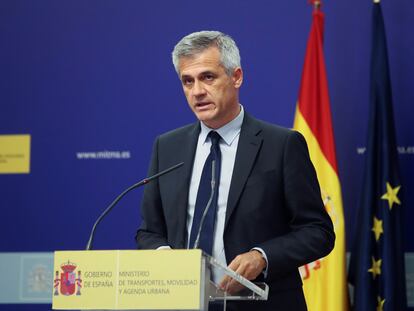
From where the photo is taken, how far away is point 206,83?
10.3ft

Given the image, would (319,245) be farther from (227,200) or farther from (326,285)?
(326,285)

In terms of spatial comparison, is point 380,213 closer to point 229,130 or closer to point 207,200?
point 229,130

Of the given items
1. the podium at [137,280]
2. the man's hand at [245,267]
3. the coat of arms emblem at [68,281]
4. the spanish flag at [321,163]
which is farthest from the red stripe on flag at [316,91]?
the coat of arms emblem at [68,281]

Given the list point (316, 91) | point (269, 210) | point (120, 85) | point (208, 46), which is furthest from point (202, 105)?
point (120, 85)

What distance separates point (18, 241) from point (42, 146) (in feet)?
2.34

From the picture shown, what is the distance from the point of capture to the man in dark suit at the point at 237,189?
116 inches

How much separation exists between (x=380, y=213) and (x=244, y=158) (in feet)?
6.57

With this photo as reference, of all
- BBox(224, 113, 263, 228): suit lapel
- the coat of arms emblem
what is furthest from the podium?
BBox(224, 113, 263, 228): suit lapel

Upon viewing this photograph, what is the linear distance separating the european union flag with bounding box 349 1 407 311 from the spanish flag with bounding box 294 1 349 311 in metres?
0.12

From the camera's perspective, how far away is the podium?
2.28m

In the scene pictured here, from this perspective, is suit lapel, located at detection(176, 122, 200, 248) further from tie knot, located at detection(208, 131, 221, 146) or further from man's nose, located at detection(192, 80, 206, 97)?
man's nose, located at detection(192, 80, 206, 97)

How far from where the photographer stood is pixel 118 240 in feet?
18.4

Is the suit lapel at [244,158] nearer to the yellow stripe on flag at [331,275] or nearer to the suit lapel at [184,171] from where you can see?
the suit lapel at [184,171]

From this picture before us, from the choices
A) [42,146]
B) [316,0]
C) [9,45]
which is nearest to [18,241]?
[42,146]
